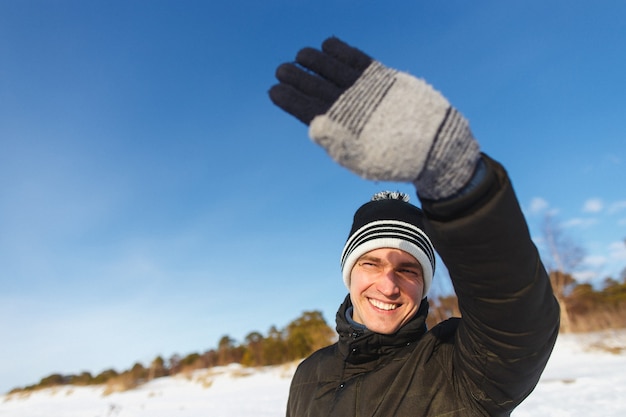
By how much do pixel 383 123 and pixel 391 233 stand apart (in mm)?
937

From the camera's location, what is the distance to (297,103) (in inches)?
34.1

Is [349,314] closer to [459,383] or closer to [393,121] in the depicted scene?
[459,383]

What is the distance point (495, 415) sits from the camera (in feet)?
3.87

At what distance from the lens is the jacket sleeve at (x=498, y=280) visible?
2.82 feet

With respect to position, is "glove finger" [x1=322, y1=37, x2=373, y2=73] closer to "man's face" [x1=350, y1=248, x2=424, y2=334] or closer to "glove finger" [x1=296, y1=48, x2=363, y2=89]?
"glove finger" [x1=296, y1=48, x2=363, y2=89]

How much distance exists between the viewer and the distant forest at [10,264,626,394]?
14.4 metres

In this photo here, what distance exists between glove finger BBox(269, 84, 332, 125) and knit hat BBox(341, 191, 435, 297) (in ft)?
3.07

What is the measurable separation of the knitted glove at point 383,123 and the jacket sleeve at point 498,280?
70 mm

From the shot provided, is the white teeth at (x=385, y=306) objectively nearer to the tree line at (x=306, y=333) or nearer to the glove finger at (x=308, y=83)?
the glove finger at (x=308, y=83)

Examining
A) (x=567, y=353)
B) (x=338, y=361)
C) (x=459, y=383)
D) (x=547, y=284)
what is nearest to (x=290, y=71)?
(x=547, y=284)

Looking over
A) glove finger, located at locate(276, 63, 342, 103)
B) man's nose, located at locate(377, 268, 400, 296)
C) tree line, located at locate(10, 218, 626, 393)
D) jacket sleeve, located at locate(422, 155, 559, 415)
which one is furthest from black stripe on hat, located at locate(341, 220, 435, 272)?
tree line, located at locate(10, 218, 626, 393)

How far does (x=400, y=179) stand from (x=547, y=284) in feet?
1.63

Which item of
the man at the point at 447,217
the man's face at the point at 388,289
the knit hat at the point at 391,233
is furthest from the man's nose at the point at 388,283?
the man at the point at 447,217

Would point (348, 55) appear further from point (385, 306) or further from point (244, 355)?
point (244, 355)
